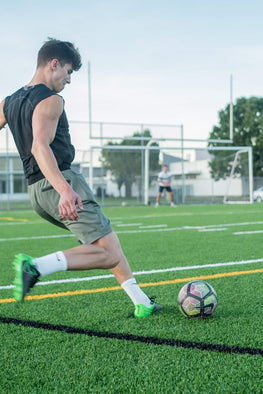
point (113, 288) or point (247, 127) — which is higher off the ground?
point (247, 127)

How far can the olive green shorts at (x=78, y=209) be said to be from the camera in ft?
9.67

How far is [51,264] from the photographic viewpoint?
9.37 feet

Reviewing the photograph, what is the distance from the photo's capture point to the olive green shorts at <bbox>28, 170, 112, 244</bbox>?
9.67ft

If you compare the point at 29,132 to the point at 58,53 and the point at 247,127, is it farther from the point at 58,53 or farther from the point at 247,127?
the point at 247,127

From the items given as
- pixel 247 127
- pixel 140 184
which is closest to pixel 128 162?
pixel 140 184

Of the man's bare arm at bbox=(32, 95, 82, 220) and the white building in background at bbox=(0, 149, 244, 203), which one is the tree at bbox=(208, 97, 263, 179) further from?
the man's bare arm at bbox=(32, 95, 82, 220)

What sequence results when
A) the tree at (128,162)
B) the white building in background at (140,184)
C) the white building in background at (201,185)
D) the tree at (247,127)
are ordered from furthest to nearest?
the tree at (247,127) → the white building in background at (201,185) → the white building in background at (140,184) → the tree at (128,162)

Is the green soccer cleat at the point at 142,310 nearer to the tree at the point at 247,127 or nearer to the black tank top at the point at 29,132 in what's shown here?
the black tank top at the point at 29,132

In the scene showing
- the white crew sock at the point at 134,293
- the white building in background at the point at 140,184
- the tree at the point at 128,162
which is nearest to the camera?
the white crew sock at the point at 134,293

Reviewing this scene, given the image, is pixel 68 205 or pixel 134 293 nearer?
pixel 68 205

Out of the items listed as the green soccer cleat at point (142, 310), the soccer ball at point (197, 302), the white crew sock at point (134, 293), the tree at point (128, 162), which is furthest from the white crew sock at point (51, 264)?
the tree at point (128, 162)

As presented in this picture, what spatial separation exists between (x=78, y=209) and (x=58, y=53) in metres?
1.02

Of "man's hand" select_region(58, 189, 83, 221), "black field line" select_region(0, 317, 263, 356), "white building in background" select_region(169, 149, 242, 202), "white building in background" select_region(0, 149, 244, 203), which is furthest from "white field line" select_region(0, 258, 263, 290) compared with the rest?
"white building in background" select_region(169, 149, 242, 202)

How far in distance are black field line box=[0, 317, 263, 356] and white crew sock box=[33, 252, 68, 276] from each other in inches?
17.8
